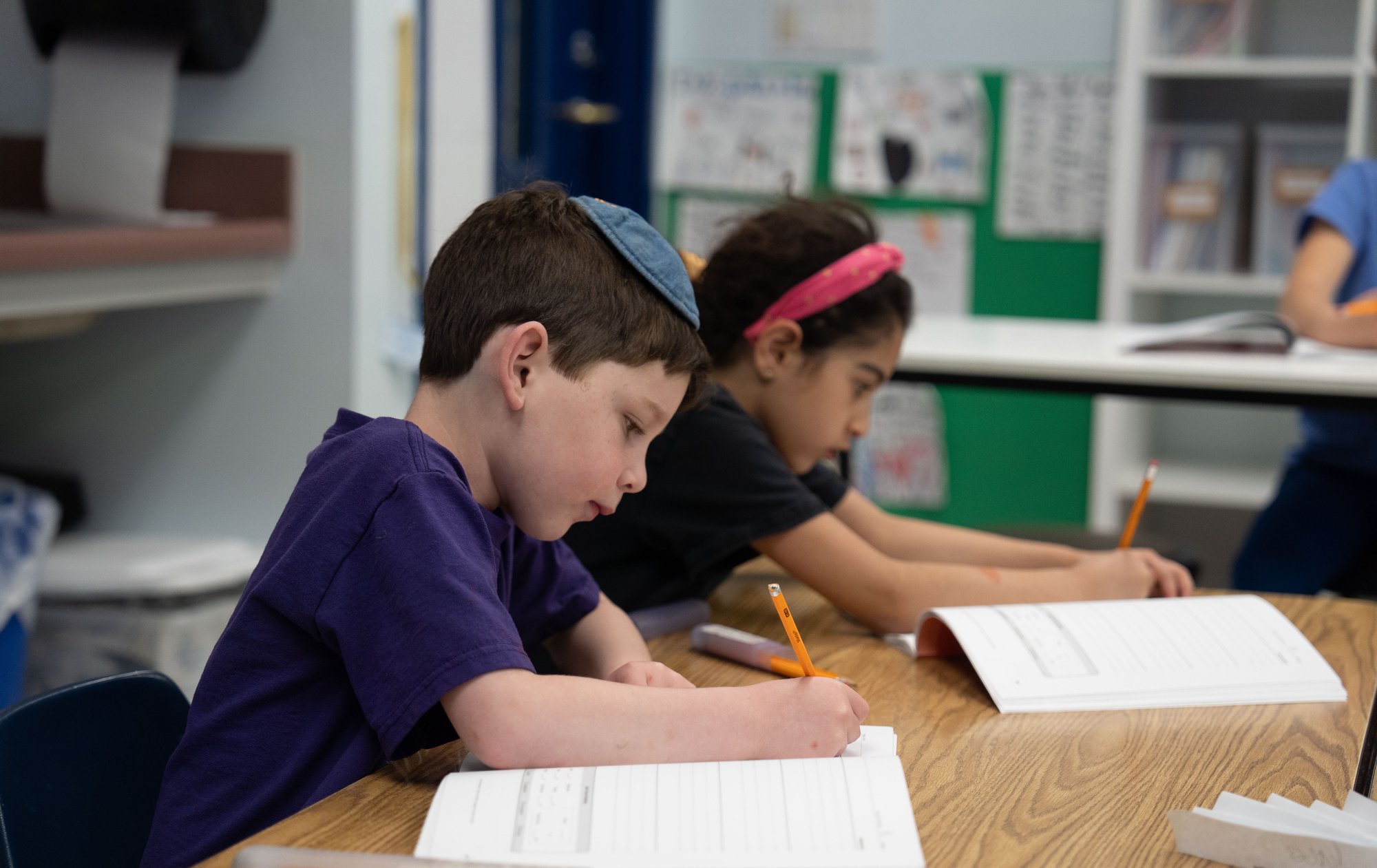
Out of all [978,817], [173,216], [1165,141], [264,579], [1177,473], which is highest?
[1165,141]

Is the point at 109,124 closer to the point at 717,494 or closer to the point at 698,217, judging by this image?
the point at 717,494

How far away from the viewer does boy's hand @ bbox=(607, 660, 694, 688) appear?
0.94 meters

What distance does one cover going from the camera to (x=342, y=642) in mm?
769

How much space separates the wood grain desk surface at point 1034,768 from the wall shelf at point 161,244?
1038 mm

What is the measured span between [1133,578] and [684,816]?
725 mm

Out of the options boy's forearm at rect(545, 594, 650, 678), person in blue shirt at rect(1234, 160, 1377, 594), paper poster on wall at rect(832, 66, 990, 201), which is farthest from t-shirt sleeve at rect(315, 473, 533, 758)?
paper poster on wall at rect(832, 66, 990, 201)

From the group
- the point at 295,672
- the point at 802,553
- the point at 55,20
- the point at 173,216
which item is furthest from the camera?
the point at 173,216

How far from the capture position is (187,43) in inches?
78.5

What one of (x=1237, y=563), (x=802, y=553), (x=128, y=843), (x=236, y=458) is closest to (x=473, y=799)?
(x=128, y=843)

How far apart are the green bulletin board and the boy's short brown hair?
8.95ft

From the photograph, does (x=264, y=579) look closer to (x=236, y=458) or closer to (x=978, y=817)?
(x=978, y=817)

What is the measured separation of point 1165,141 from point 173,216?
234 centimetres

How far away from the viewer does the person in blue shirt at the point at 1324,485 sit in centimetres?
218

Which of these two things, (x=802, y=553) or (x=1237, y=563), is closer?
(x=802, y=553)
